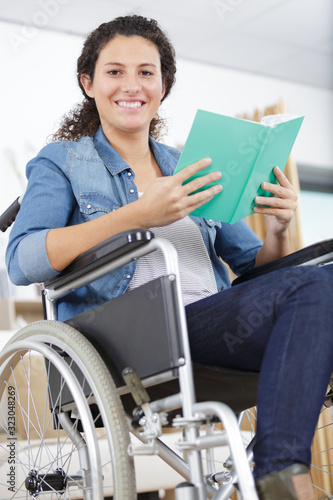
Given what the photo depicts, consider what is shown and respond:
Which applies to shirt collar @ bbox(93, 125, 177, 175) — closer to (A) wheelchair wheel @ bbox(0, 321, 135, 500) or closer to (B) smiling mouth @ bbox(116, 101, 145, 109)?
(B) smiling mouth @ bbox(116, 101, 145, 109)

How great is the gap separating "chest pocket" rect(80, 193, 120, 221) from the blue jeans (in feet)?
0.92

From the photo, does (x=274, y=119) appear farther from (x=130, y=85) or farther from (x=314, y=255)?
(x=130, y=85)

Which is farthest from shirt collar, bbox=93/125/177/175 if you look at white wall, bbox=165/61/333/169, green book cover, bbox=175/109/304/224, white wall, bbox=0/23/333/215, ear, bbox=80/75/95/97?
white wall, bbox=165/61/333/169

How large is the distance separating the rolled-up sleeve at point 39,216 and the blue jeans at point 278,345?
0.29 m

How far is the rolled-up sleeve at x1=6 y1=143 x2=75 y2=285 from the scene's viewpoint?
1182 mm

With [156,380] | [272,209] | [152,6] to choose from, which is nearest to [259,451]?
[156,380]

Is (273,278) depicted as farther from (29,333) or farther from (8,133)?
(8,133)

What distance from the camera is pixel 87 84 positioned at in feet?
5.16

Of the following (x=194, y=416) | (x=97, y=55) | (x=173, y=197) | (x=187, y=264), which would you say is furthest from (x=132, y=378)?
(x=97, y=55)

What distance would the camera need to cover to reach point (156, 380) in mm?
989

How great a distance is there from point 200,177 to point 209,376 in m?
0.34

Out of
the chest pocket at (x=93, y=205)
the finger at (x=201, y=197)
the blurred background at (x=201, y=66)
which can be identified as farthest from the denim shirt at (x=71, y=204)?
the blurred background at (x=201, y=66)

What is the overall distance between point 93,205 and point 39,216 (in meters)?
0.11

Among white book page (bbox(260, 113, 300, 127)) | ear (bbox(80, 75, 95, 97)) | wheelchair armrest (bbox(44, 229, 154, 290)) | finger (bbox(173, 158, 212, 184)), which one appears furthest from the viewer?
ear (bbox(80, 75, 95, 97))
